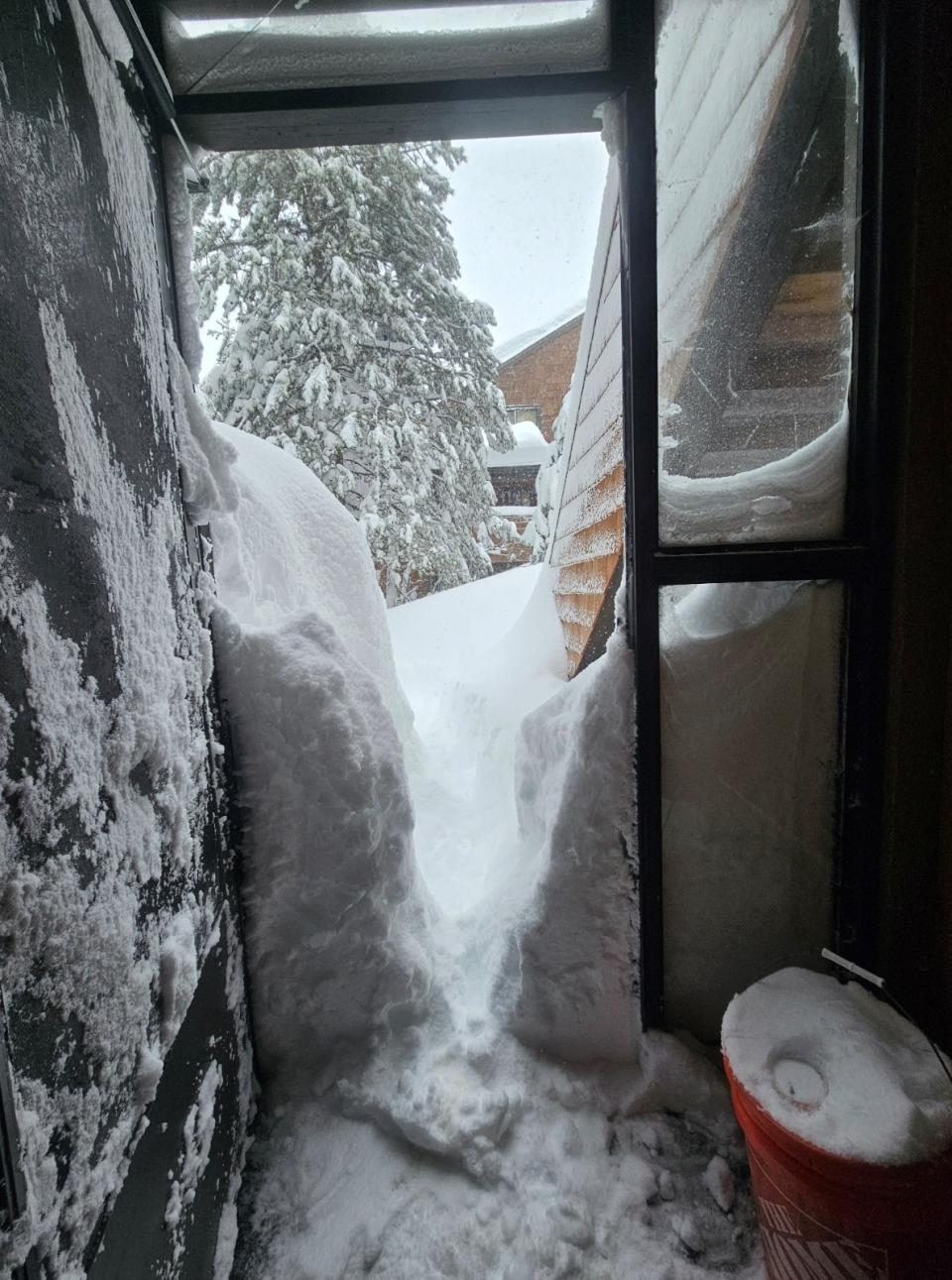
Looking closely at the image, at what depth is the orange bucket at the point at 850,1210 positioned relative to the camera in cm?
113

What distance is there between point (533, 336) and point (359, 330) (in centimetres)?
768

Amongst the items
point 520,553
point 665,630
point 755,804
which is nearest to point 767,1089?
point 755,804

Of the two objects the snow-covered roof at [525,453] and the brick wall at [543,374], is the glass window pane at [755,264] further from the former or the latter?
the brick wall at [543,374]

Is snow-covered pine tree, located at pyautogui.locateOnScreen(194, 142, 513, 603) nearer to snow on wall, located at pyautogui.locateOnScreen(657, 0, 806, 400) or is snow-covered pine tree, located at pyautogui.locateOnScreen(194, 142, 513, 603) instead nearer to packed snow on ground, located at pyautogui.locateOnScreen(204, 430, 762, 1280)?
packed snow on ground, located at pyautogui.locateOnScreen(204, 430, 762, 1280)

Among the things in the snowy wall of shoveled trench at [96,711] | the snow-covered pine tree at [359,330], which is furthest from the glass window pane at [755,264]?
the snow-covered pine tree at [359,330]

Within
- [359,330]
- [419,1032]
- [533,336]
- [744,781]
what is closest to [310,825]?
[419,1032]

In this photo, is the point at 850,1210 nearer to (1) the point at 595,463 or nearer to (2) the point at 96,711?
(2) the point at 96,711

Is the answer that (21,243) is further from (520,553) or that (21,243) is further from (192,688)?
(520,553)

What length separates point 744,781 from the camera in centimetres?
188

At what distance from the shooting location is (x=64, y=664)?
894 mm

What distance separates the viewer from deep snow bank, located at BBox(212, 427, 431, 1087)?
1.75m

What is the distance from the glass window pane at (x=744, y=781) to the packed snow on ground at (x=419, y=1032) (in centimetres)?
20

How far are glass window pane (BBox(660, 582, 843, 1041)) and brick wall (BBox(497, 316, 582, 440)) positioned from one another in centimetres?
1259

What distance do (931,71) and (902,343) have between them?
0.63 meters
